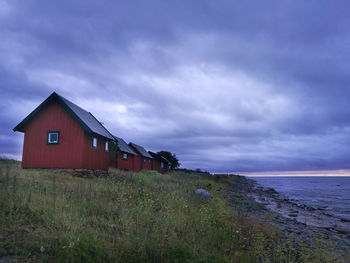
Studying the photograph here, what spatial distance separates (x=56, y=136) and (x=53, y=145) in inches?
28.4

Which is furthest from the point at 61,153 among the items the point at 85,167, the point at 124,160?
the point at 124,160

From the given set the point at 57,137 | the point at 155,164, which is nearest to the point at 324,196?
the point at 155,164

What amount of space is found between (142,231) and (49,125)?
16.1 meters

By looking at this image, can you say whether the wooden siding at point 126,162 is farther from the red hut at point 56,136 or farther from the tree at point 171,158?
the tree at point 171,158

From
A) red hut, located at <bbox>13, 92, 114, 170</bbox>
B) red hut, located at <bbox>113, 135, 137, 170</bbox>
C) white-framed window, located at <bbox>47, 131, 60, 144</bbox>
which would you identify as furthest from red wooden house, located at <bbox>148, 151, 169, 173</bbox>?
white-framed window, located at <bbox>47, 131, 60, 144</bbox>

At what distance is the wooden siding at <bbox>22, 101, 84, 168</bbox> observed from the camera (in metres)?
18.1

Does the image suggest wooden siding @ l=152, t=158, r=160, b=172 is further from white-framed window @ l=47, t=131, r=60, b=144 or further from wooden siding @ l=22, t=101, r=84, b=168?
white-framed window @ l=47, t=131, r=60, b=144

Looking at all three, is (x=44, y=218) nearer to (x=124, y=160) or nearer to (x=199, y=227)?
(x=199, y=227)

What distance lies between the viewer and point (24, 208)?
21.6 ft

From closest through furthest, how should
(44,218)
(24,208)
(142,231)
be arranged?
(142,231), (44,218), (24,208)

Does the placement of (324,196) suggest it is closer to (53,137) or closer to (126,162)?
(126,162)

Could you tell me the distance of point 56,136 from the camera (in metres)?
18.5

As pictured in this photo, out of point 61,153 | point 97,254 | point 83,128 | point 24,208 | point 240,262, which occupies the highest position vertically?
point 83,128

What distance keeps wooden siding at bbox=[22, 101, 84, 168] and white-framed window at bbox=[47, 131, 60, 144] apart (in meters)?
0.23
